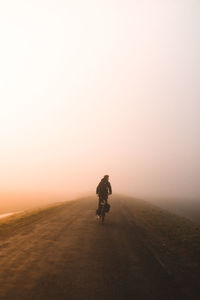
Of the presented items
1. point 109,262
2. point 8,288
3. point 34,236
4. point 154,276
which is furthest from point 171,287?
point 34,236

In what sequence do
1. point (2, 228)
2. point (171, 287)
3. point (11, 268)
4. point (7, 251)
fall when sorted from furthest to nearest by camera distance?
point (2, 228) < point (7, 251) < point (11, 268) < point (171, 287)

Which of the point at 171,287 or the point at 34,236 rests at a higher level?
the point at 34,236

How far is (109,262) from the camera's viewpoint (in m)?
7.54

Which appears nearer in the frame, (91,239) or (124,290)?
(124,290)

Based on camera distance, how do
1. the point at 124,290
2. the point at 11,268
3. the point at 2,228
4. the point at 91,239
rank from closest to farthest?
the point at 124,290
the point at 11,268
the point at 91,239
the point at 2,228

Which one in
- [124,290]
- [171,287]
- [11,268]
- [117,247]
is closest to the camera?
[124,290]

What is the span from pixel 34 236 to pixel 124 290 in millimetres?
6153

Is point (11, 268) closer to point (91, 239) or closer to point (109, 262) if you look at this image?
point (109, 262)

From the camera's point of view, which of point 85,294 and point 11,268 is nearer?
point 85,294

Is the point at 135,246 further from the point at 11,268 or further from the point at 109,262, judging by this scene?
the point at 11,268

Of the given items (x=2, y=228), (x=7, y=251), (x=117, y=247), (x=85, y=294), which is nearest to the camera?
(x=85, y=294)

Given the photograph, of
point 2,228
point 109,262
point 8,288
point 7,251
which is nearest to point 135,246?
point 109,262

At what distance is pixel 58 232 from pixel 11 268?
5.31 metres

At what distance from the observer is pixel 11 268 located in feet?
Answer: 21.2
